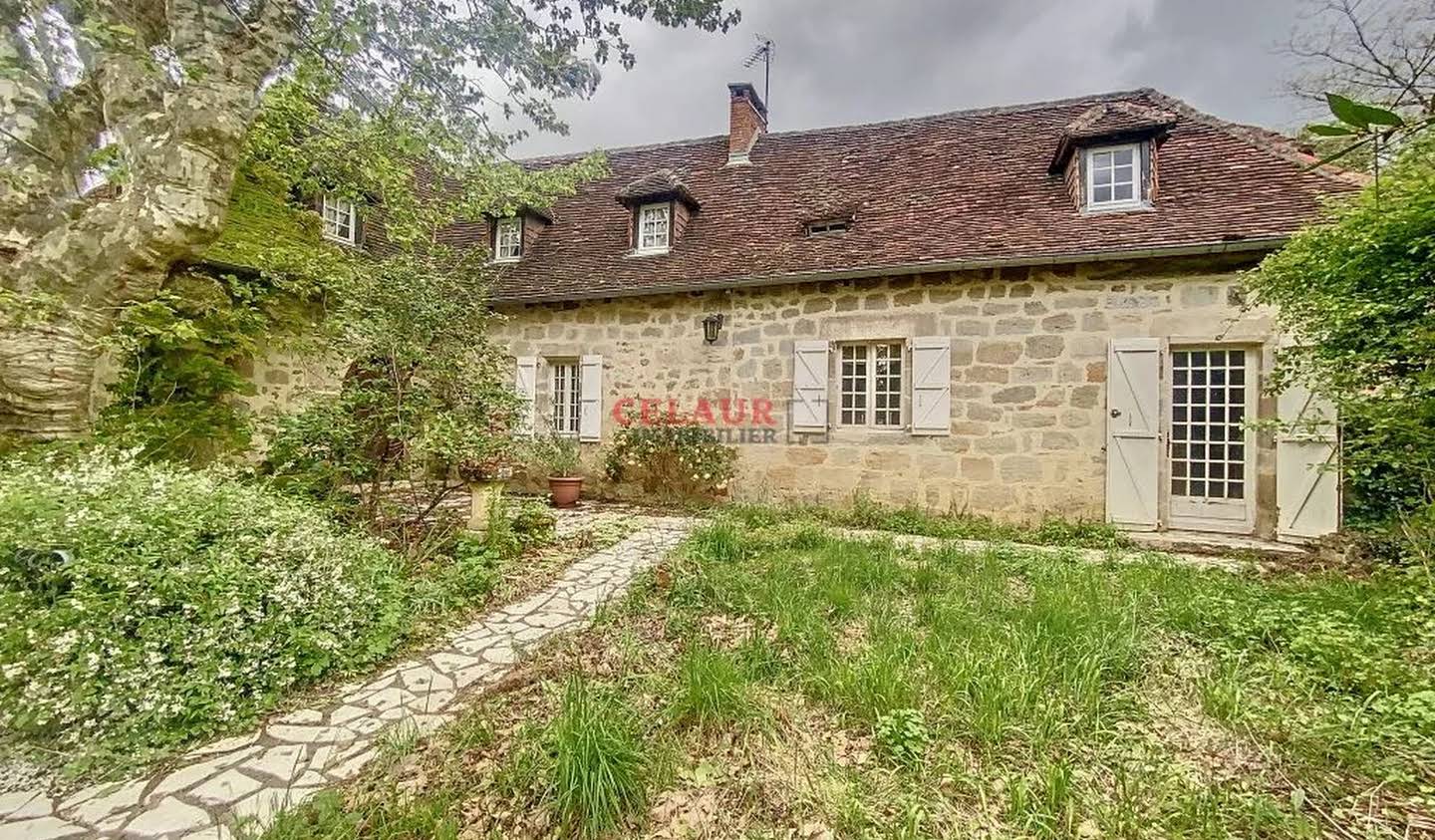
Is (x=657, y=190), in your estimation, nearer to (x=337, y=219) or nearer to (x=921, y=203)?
(x=921, y=203)

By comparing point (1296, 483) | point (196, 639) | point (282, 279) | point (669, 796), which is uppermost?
point (282, 279)

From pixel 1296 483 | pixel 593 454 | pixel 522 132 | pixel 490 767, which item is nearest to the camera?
pixel 490 767

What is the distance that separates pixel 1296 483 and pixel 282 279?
415 inches

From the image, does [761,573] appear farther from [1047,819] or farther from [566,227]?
[566,227]

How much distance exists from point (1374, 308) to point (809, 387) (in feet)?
15.4

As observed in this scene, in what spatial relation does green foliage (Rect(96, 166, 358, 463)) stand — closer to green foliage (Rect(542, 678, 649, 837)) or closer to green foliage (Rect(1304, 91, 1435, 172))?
green foliage (Rect(542, 678, 649, 837))

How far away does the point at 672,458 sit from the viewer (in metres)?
7.60

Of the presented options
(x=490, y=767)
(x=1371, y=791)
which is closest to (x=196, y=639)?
(x=490, y=767)

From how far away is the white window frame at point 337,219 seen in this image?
8047mm

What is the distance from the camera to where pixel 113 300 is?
3979 mm

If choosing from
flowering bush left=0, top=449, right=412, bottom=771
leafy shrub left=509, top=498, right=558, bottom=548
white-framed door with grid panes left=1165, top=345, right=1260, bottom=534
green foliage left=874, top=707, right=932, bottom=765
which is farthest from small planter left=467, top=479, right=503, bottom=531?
white-framed door with grid panes left=1165, top=345, right=1260, bottom=534

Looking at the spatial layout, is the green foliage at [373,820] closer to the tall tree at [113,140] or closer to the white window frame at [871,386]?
the tall tree at [113,140]

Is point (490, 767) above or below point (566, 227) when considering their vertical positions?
below

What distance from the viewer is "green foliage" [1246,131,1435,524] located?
313cm
